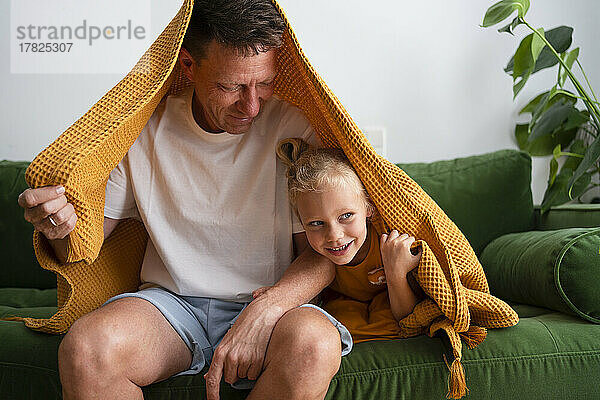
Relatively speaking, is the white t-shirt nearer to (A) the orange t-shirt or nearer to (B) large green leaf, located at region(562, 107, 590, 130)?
(A) the orange t-shirt

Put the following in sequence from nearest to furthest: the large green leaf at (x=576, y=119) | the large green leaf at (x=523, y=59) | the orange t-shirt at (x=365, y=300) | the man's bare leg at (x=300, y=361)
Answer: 1. the man's bare leg at (x=300, y=361)
2. the orange t-shirt at (x=365, y=300)
3. the large green leaf at (x=523, y=59)
4. the large green leaf at (x=576, y=119)

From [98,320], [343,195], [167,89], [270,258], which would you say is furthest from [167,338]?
[167,89]

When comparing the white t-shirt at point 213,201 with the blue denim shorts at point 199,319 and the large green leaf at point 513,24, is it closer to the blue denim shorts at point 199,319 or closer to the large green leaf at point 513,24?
→ the blue denim shorts at point 199,319

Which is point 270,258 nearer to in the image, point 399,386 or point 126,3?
point 399,386

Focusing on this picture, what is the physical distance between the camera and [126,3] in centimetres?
206

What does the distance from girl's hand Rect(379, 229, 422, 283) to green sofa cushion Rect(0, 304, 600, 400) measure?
0.13 metres

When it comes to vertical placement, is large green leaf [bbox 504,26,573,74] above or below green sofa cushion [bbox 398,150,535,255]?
above

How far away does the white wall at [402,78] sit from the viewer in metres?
2.08

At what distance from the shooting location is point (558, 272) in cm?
124

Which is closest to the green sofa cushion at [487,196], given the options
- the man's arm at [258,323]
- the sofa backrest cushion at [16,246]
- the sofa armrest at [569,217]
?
the sofa armrest at [569,217]

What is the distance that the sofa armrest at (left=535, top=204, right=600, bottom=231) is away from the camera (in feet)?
5.18

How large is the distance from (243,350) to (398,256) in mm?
324

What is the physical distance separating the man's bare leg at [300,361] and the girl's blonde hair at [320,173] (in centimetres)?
25

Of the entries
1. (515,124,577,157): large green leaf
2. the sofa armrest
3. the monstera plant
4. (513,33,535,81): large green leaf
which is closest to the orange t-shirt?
the sofa armrest
